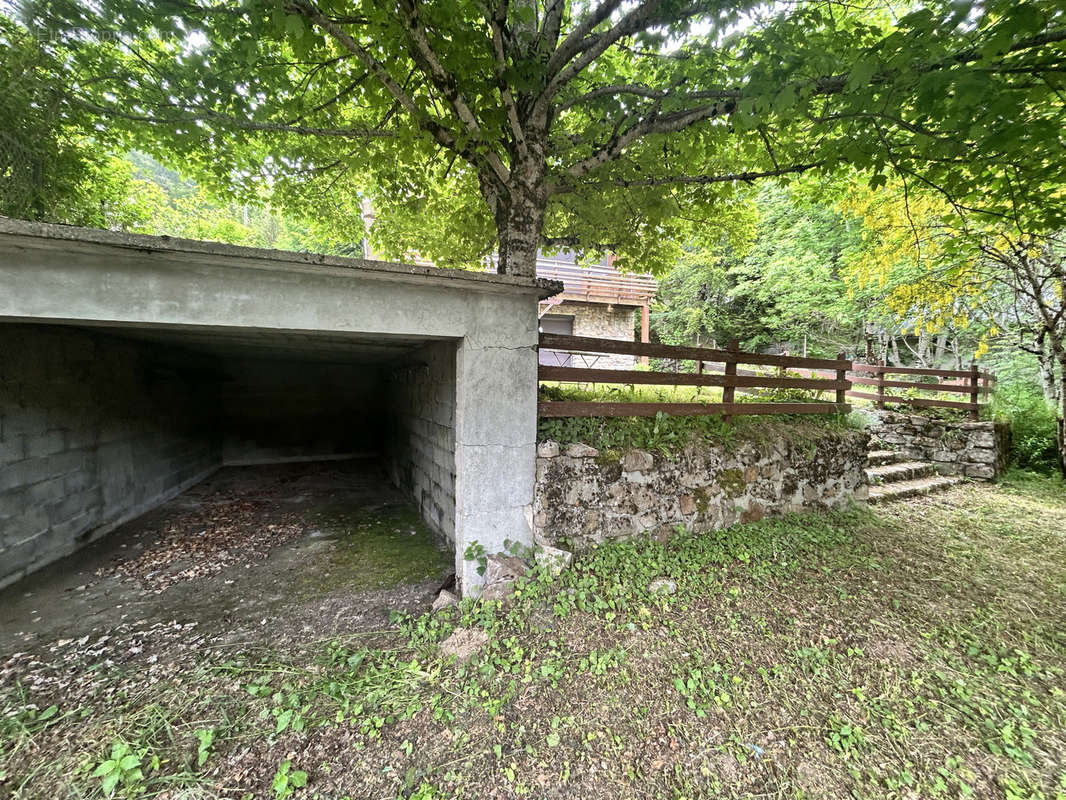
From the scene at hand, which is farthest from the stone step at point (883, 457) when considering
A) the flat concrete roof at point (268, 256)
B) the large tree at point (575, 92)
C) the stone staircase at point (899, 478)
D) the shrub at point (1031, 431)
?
the flat concrete roof at point (268, 256)

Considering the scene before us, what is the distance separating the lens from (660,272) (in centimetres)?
606

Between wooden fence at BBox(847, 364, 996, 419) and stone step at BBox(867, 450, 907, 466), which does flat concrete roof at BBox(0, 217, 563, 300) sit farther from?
wooden fence at BBox(847, 364, 996, 419)

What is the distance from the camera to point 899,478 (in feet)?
19.9

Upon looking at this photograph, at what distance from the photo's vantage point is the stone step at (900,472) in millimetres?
5777

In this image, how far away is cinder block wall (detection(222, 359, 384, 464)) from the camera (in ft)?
25.3

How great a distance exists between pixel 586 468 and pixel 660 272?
414 cm

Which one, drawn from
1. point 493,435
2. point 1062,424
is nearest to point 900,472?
point 1062,424

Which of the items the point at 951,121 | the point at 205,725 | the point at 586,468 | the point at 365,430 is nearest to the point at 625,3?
the point at 951,121

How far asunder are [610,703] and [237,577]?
3.35m

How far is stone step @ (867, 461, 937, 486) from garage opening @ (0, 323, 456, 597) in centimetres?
636

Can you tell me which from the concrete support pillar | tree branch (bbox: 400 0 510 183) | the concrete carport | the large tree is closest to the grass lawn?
the concrete support pillar

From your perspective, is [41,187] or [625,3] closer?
[625,3]

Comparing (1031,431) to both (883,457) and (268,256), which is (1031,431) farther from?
(268,256)

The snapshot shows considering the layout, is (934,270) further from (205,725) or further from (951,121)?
(205,725)
